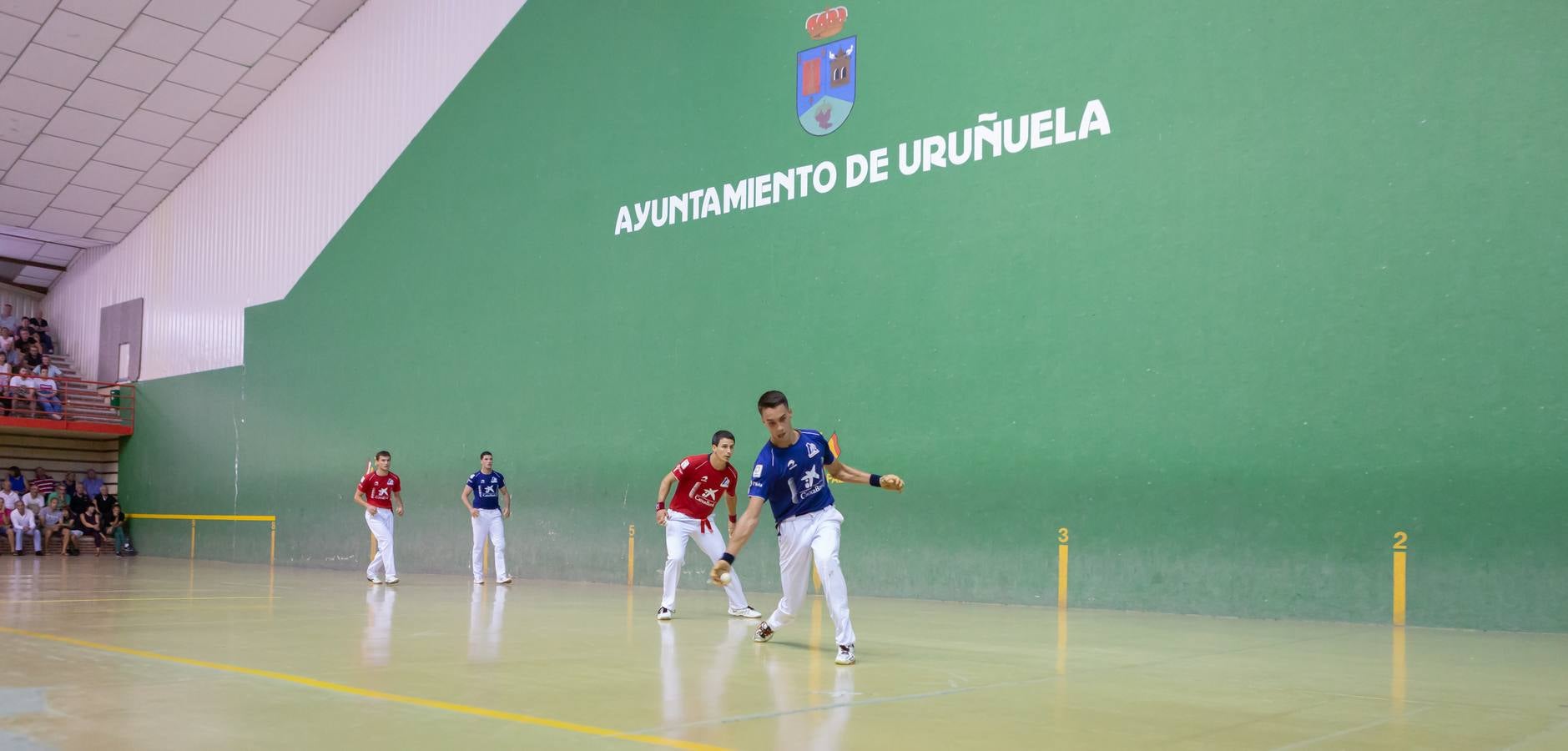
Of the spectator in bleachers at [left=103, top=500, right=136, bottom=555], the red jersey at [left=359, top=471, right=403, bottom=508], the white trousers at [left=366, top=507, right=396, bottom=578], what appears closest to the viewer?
the white trousers at [left=366, top=507, right=396, bottom=578]

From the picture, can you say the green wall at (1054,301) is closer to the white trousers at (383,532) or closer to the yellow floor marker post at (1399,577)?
the yellow floor marker post at (1399,577)

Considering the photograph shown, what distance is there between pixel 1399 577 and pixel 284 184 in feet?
61.7

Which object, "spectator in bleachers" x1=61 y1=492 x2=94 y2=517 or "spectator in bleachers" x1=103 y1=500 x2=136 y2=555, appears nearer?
"spectator in bleachers" x1=61 y1=492 x2=94 y2=517

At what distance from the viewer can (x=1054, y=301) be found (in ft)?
38.1

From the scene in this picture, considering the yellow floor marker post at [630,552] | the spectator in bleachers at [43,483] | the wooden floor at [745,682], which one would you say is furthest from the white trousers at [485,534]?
the spectator in bleachers at [43,483]

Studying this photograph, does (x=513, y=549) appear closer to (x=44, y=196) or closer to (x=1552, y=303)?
(x=1552, y=303)

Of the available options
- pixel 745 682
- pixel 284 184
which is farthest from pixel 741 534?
pixel 284 184

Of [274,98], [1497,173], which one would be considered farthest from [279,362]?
[1497,173]

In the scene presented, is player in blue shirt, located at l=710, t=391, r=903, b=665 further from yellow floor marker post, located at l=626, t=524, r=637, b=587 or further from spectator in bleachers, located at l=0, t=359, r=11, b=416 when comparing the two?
spectator in bleachers, located at l=0, t=359, r=11, b=416

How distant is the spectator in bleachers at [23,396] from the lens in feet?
79.6

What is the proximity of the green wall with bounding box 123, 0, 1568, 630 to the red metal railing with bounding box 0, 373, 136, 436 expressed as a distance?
32.6 feet

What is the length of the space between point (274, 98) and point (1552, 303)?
794 inches

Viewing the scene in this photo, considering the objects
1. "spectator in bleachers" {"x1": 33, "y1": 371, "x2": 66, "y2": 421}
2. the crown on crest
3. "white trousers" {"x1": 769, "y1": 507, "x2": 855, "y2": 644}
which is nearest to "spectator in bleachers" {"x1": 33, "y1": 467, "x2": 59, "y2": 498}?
"spectator in bleachers" {"x1": 33, "y1": 371, "x2": 66, "y2": 421}

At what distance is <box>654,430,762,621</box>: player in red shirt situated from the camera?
10195 millimetres
